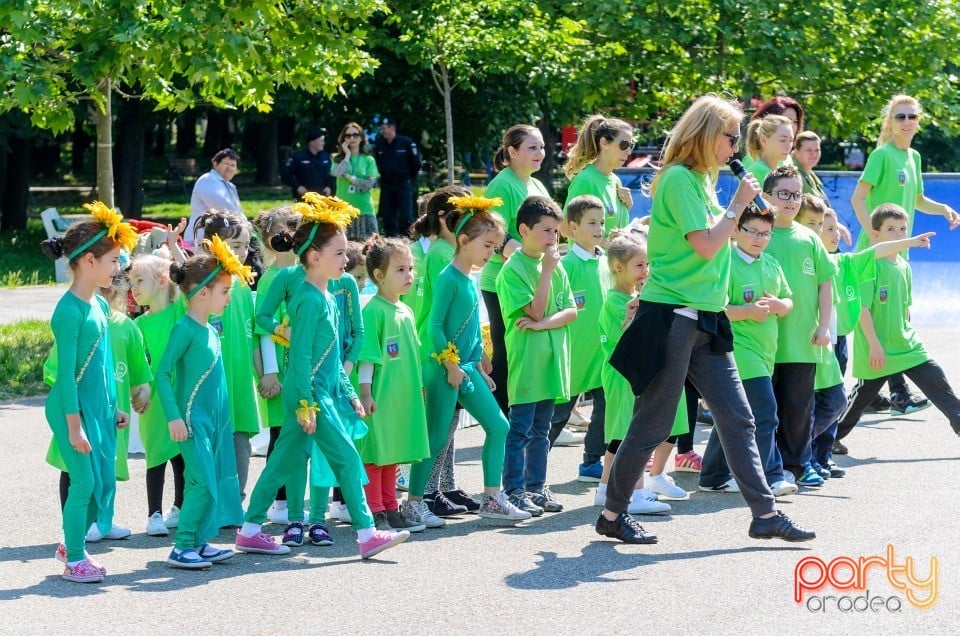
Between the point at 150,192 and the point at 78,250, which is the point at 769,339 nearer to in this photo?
the point at 78,250

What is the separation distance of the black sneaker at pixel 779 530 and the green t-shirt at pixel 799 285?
1.56m

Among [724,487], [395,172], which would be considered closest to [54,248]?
[724,487]

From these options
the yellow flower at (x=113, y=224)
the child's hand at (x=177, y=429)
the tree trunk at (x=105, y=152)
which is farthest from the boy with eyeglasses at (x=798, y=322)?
the tree trunk at (x=105, y=152)

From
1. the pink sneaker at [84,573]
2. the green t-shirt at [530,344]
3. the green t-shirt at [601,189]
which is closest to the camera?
the pink sneaker at [84,573]

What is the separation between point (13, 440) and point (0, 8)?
4.22 meters

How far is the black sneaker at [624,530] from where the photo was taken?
6.59m

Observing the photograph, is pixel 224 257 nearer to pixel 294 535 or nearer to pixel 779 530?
pixel 294 535

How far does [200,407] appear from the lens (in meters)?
6.33

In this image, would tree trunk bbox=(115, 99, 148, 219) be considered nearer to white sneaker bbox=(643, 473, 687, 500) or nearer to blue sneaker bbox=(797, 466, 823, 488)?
white sneaker bbox=(643, 473, 687, 500)

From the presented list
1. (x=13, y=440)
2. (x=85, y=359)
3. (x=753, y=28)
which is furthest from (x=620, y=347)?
(x=753, y=28)

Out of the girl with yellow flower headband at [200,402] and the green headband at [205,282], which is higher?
the green headband at [205,282]

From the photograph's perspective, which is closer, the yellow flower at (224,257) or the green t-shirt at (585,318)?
the yellow flower at (224,257)

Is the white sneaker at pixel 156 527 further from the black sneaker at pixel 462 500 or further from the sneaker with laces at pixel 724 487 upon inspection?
the sneaker with laces at pixel 724 487

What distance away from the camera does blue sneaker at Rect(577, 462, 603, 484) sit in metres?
8.19
